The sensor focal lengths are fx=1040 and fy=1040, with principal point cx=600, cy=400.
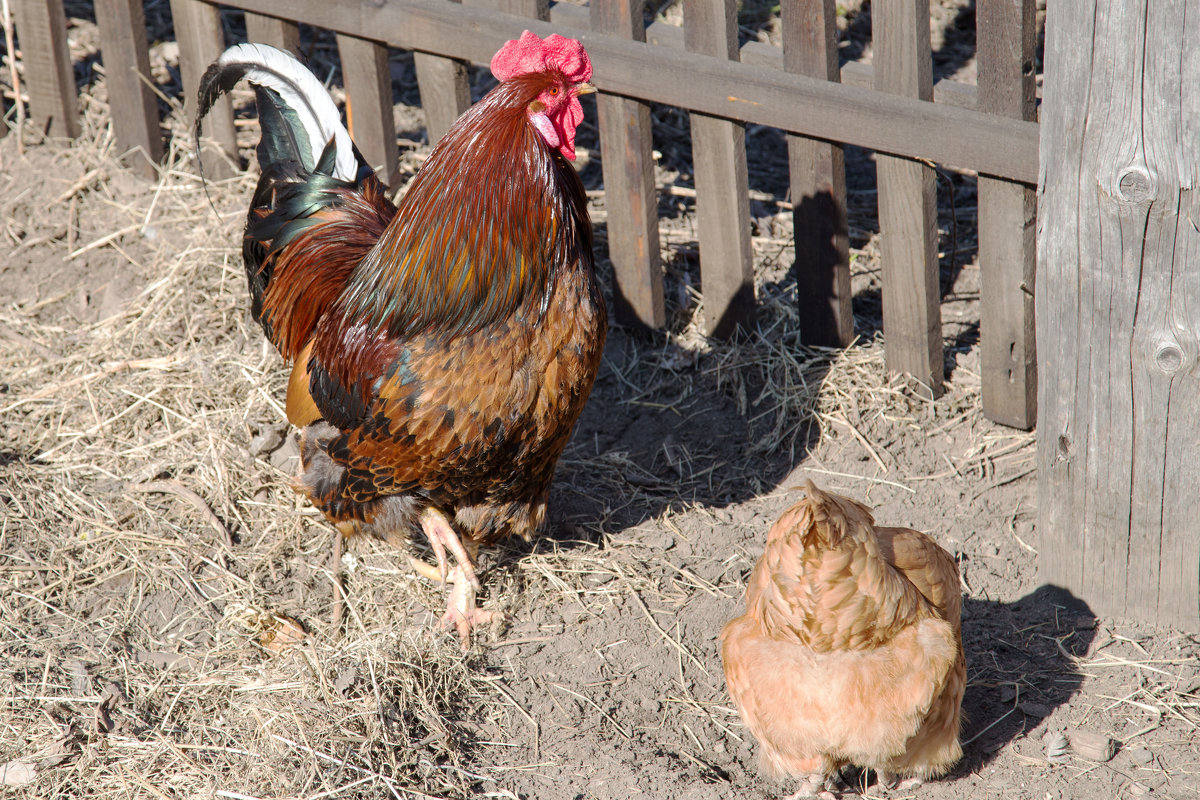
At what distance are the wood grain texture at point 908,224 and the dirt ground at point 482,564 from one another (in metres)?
0.21

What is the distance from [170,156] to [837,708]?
496cm

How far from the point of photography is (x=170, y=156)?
5.94 meters

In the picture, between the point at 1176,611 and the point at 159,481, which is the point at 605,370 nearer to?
the point at 159,481

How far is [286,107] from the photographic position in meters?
4.12

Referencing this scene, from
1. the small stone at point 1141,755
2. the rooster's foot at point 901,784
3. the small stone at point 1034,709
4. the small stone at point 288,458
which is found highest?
the small stone at point 288,458

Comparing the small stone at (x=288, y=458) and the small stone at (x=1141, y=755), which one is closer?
the small stone at (x=1141, y=755)

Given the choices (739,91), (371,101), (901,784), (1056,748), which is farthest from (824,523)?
(371,101)

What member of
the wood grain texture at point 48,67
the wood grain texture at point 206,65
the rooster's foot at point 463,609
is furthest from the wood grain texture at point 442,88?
the wood grain texture at point 48,67

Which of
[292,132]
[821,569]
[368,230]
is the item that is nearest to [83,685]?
[368,230]

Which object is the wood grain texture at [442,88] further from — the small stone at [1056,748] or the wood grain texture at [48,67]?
the small stone at [1056,748]

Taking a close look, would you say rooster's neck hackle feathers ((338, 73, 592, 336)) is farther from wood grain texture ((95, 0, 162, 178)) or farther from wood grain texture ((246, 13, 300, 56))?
wood grain texture ((95, 0, 162, 178))

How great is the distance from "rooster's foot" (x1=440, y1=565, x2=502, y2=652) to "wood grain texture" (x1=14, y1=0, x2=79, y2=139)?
4.19 m

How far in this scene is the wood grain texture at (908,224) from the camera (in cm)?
381

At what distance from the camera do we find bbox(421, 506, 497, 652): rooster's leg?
148 inches
